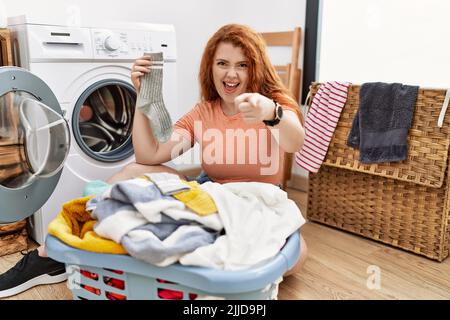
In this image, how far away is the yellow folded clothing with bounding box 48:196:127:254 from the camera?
982 millimetres

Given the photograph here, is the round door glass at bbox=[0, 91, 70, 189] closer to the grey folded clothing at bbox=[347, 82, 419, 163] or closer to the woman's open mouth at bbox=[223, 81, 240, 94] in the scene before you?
the woman's open mouth at bbox=[223, 81, 240, 94]

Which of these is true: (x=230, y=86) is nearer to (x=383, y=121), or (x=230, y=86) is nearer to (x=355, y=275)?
(x=383, y=121)

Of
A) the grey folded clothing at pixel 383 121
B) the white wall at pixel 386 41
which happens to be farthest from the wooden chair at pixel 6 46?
the white wall at pixel 386 41

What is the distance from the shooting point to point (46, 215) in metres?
1.65

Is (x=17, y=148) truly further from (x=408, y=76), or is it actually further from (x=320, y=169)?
(x=408, y=76)

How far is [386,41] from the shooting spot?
6.49ft

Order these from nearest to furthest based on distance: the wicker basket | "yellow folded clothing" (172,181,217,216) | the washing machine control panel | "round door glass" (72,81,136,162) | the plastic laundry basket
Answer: the plastic laundry basket, "yellow folded clothing" (172,181,217,216), the wicker basket, the washing machine control panel, "round door glass" (72,81,136,162)

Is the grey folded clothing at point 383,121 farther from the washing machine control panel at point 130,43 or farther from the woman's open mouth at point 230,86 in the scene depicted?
the washing machine control panel at point 130,43

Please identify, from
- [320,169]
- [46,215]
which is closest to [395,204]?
[320,169]

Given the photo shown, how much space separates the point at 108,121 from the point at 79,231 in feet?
2.68

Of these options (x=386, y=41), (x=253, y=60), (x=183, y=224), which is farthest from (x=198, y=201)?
(x=386, y=41)

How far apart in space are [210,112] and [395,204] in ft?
2.73

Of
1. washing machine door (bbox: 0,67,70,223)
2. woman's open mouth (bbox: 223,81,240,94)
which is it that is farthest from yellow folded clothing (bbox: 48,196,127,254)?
woman's open mouth (bbox: 223,81,240,94)

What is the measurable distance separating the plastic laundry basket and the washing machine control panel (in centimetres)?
89
